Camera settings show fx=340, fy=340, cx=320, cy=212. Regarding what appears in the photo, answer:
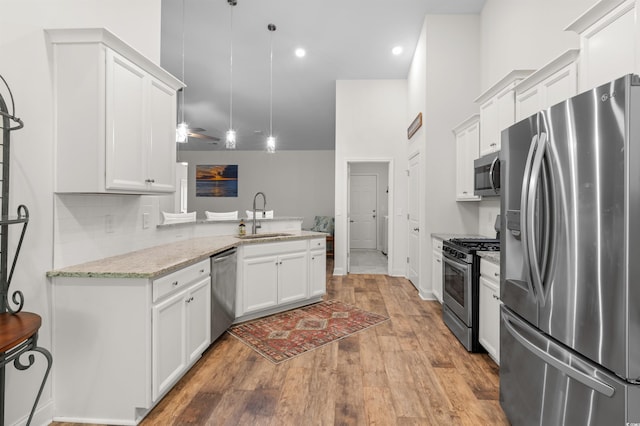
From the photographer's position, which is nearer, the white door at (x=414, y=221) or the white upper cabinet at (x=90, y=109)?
the white upper cabinet at (x=90, y=109)

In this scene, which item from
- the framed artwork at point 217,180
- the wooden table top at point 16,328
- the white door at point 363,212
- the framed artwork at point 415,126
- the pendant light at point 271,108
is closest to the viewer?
the wooden table top at point 16,328

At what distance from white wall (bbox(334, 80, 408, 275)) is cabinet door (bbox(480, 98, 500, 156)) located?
248 cm

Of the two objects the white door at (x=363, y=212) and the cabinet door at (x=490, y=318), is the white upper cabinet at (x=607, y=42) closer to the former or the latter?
the cabinet door at (x=490, y=318)

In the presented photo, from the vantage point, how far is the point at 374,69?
18.2ft

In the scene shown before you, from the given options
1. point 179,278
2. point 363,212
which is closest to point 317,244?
point 179,278

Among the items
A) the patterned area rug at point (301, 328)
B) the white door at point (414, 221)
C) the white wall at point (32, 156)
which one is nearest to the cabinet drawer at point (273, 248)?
the patterned area rug at point (301, 328)

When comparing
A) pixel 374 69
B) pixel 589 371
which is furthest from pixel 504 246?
pixel 374 69

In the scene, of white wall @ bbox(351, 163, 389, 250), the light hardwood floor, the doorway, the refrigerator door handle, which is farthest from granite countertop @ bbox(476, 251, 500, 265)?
white wall @ bbox(351, 163, 389, 250)

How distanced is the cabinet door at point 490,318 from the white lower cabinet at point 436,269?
1.19 meters

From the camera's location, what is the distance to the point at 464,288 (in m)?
2.90

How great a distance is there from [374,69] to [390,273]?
3.41 meters

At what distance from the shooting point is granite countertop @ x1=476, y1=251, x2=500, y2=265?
243 centimetres

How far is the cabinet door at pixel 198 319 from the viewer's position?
238 centimetres

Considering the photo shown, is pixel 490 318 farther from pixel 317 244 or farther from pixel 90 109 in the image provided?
pixel 90 109
